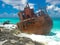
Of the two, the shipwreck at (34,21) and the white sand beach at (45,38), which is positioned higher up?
the shipwreck at (34,21)

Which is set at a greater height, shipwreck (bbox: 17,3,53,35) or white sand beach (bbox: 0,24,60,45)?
shipwreck (bbox: 17,3,53,35)

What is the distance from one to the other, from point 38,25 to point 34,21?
3.3 inches

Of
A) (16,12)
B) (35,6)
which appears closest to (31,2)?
(35,6)

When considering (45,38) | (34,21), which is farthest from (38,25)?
(45,38)

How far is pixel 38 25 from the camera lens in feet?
9.71

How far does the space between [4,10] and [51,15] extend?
72 cm

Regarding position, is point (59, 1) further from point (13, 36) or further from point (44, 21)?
point (13, 36)

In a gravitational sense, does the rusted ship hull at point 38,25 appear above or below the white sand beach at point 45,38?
above

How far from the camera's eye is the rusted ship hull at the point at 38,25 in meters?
2.94

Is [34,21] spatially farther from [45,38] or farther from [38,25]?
[45,38]

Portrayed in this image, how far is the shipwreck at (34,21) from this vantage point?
2936 mm

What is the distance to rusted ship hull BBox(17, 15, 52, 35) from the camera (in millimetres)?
2939

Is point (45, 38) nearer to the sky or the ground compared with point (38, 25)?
Result: nearer to the ground

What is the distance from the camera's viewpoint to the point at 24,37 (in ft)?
9.68
